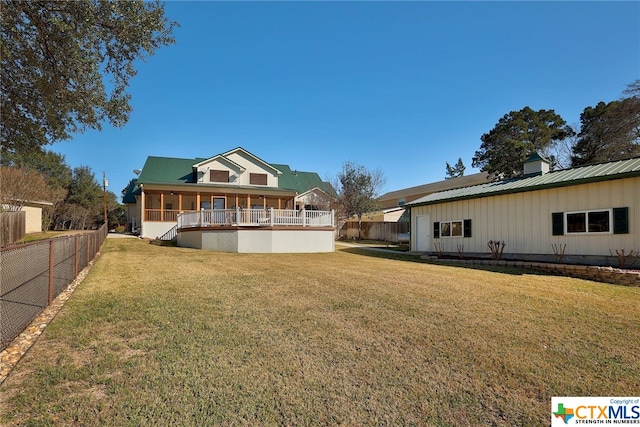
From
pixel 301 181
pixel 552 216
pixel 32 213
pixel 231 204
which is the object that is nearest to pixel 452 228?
→ pixel 552 216

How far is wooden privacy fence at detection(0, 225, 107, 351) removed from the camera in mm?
3926

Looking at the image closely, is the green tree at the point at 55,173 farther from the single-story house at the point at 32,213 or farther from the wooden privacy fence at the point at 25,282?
the wooden privacy fence at the point at 25,282

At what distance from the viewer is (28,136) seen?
25.9ft

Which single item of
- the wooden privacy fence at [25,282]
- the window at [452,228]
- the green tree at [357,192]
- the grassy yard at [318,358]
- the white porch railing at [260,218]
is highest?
the green tree at [357,192]

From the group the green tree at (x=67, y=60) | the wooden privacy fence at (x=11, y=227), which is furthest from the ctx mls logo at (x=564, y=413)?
the wooden privacy fence at (x=11, y=227)

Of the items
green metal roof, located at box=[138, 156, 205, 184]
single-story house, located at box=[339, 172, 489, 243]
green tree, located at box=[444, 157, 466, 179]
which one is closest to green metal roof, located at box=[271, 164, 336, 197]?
single-story house, located at box=[339, 172, 489, 243]

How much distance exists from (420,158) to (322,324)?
97.8 ft

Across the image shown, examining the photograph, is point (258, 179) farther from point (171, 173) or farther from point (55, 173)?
point (55, 173)

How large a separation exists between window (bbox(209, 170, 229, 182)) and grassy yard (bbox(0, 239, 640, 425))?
62.9 feet

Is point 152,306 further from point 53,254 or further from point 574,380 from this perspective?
point 574,380

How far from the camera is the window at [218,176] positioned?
2459 centimetres

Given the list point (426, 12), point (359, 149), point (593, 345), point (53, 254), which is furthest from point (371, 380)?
point (359, 149)

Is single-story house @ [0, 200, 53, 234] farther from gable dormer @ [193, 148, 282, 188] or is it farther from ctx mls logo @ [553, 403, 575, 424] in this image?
ctx mls logo @ [553, 403, 575, 424]

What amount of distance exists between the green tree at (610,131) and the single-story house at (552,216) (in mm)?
14470
